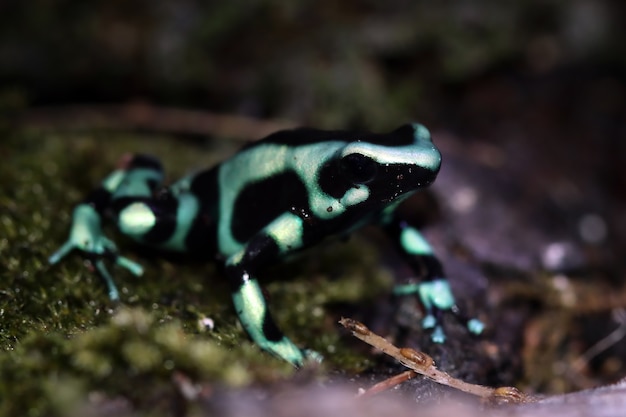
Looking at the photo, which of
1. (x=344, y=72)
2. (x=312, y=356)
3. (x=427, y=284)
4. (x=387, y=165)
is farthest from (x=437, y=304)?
(x=344, y=72)

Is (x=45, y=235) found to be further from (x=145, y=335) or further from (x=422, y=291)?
(x=422, y=291)

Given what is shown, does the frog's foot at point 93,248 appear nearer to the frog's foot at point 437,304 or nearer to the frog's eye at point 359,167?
the frog's eye at point 359,167

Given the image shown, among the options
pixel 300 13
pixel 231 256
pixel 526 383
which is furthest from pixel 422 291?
pixel 300 13

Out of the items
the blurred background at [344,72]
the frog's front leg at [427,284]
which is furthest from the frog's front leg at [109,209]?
the frog's front leg at [427,284]

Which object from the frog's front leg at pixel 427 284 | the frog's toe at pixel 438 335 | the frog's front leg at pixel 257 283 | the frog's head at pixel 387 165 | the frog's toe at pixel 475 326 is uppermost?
the frog's head at pixel 387 165

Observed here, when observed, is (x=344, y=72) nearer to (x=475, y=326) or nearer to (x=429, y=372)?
(x=475, y=326)

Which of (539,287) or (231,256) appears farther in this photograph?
(539,287)

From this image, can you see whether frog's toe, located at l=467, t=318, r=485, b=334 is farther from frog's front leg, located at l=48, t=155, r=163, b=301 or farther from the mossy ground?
frog's front leg, located at l=48, t=155, r=163, b=301

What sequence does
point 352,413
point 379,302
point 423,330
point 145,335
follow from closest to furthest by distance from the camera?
point 352,413 < point 145,335 < point 423,330 < point 379,302
